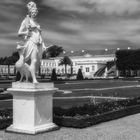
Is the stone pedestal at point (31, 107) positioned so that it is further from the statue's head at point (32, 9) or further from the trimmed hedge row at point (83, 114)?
the statue's head at point (32, 9)

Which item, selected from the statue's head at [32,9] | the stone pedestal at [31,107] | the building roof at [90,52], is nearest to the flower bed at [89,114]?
the stone pedestal at [31,107]

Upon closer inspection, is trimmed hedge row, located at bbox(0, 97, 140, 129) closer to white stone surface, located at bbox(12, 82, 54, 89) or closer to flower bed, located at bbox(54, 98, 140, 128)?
flower bed, located at bbox(54, 98, 140, 128)

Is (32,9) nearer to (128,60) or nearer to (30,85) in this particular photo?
(30,85)

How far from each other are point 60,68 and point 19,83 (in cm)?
11728

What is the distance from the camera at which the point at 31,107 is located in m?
8.56

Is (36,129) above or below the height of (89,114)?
below

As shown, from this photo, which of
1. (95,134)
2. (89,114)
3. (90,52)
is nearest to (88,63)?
(90,52)

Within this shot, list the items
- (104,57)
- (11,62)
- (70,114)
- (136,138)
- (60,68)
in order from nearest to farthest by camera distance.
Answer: (136,138), (70,114), (11,62), (104,57), (60,68)

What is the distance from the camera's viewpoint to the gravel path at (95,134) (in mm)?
8328

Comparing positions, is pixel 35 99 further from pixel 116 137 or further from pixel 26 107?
pixel 116 137

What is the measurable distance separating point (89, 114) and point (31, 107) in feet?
9.37

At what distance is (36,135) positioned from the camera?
851 centimetres

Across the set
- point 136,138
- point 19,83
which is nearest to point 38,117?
point 19,83

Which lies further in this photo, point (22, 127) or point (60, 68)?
point (60, 68)
